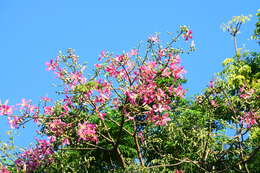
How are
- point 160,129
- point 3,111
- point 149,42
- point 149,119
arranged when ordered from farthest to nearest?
point 160,129
point 149,42
point 149,119
point 3,111

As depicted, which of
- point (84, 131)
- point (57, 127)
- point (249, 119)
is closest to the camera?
point (84, 131)

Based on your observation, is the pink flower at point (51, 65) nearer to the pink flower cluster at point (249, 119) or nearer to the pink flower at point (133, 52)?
the pink flower at point (133, 52)

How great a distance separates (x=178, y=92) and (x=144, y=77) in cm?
106

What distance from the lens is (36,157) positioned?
8.46 m

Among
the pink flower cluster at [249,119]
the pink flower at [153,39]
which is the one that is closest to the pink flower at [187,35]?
the pink flower at [153,39]

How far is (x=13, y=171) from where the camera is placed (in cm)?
993

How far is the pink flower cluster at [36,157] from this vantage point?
330 inches

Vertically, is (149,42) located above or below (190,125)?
above

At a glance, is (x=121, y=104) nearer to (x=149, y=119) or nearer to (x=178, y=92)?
(x=149, y=119)

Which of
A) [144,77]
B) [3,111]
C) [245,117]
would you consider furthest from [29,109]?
[245,117]

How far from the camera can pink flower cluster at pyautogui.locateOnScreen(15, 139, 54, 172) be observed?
838cm

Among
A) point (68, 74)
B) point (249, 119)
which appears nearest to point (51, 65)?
point (68, 74)

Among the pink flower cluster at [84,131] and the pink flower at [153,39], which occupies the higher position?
the pink flower at [153,39]

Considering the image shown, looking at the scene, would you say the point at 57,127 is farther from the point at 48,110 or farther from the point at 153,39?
the point at 153,39
